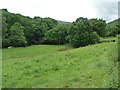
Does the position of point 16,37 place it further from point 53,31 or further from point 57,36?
point 53,31

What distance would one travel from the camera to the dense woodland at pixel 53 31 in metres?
65.1

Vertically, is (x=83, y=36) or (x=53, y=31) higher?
(x=53, y=31)

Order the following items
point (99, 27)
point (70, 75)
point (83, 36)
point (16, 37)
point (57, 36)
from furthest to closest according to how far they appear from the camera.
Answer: point (57, 36), point (16, 37), point (99, 27), point (83, 36), point (70, 75)

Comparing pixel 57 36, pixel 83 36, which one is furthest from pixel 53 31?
pixel 83 36

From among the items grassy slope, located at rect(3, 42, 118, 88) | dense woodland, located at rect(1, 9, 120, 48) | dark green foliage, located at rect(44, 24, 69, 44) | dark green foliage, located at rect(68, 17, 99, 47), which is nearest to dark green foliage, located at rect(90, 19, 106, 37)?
dense woodland, located at rect(1, 9, 120, 48)

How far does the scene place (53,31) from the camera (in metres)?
Result: 98.5

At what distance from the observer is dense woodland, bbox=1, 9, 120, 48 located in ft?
214

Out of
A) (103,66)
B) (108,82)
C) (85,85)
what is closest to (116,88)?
(108,82)

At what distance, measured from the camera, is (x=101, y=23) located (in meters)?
78.1

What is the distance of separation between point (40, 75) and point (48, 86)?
3763mm

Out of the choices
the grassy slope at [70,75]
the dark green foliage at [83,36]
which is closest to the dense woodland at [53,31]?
the dark green foliage at [83,36]

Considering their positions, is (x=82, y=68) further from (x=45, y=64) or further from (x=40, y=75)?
(x=45, y=64)

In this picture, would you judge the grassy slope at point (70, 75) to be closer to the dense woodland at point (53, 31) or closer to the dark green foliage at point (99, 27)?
the dense woodland at point (53, 31)

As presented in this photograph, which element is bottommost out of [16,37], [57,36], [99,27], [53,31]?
[16,37]
